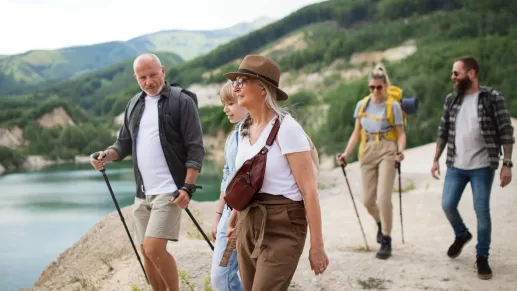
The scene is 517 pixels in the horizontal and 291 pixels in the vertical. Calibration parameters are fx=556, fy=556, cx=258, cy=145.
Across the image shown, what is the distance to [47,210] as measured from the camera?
89.1ft

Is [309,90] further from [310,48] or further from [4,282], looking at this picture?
[4,282]

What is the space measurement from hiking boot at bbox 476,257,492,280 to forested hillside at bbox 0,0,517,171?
23.2 meters

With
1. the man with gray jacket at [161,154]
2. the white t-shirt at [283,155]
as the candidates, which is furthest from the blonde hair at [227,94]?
the white t-shirt at [283,155]

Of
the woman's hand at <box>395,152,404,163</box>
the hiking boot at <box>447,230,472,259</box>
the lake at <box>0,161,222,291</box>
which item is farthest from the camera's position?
the lake at <box>0,161,222,291</box>

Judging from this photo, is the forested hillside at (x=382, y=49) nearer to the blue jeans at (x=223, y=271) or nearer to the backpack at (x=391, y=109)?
the backpack at (x=391, y=109)

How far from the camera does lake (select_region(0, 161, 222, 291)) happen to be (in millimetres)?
15758

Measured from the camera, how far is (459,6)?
192 ft

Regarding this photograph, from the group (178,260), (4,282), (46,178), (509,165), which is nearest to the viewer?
(509,165)

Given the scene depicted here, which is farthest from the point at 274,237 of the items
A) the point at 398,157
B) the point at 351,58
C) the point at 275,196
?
the point at 351,58

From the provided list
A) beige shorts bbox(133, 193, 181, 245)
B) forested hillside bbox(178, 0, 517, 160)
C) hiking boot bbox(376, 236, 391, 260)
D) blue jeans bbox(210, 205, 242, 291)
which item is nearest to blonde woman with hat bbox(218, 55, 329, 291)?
blue jeans bbox(210, 205, 242, 291)

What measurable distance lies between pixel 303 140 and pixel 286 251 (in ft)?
1.51

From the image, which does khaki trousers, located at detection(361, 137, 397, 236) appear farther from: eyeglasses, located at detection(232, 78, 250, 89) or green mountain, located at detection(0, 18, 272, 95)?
green mountain, located at detection(0, 18, 272, 95)

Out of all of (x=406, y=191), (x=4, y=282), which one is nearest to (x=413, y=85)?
(x=406, y=191)

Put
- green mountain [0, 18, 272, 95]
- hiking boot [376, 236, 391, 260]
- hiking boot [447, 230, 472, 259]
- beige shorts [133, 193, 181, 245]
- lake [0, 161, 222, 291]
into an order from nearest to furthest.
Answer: beige shorts [133, 193, 181, 245] < hiking boot [447, 230, 472, 259] < hiking boot [376, 236, 391, 260] < lake [0, 161, 222, 291] < green mountain [0, 18, 272, 95]
